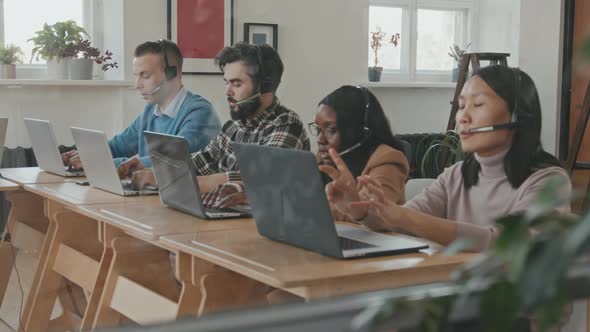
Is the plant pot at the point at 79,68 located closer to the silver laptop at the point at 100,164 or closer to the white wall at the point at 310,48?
the white wall at the point at 310,48

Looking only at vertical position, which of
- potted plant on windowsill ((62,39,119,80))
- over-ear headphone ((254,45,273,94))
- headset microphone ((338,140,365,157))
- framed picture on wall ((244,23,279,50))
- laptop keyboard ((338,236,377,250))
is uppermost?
framed picture on wall ((244,23,279,50))

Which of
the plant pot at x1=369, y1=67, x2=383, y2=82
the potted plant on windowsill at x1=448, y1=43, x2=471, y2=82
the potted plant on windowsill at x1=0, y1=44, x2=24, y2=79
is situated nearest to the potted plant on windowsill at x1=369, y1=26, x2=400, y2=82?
the plant pot at x1=369, y1=67, x2=383, y2=82

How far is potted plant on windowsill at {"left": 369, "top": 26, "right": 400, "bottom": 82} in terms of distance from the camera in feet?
17.0

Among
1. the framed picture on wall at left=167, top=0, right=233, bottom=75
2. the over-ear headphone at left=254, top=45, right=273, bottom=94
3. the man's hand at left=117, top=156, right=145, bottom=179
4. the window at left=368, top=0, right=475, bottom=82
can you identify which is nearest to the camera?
the over-ear headphone at left=254, top=45, right=273, bottom=94

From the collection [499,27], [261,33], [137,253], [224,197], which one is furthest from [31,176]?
[499,27]

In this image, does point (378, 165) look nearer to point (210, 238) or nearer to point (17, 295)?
point (210, 238)

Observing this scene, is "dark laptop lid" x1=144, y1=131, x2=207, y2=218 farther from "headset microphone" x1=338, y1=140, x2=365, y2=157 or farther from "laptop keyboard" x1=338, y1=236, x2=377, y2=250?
"laptop keyboard" x1=338, y1=236, x2=377, y2=250

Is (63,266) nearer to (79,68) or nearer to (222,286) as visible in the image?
(222,286)

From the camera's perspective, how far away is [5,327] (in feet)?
9.29

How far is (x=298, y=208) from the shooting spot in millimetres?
1482

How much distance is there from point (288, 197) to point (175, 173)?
622mm

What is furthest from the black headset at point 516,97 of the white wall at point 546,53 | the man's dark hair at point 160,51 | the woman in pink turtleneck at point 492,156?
the white wall at point 546,53

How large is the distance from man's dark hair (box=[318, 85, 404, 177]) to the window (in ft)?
10.4

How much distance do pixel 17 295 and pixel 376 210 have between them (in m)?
1.84
